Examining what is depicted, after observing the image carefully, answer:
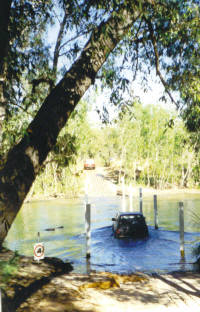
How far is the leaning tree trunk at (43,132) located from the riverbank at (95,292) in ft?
8.48

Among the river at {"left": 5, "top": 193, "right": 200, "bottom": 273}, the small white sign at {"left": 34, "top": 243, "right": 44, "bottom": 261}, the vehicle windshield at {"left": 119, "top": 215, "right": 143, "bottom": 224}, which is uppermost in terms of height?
the vehicle windshield at {"left": 119, "top": 215, "right": 143, "bottom": 224}

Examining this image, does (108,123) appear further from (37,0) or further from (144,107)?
(144,107)

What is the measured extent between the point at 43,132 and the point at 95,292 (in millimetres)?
4533

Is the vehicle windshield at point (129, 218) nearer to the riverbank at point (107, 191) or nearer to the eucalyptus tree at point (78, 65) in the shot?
the eucalyptus tree at point (78, 65)

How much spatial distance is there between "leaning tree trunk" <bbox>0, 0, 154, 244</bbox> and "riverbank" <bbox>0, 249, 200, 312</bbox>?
102 inches

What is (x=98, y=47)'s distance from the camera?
5.39 meters

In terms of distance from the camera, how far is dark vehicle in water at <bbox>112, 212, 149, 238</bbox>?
1680 centimetres

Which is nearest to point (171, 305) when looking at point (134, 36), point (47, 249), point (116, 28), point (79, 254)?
point (116, 28)

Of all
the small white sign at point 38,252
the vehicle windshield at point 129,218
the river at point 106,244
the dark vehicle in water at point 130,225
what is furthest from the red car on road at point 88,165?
the small white sign at point 38,252

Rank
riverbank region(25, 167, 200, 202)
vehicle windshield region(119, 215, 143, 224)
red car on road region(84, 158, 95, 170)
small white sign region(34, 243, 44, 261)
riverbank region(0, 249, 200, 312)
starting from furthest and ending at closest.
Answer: red car on road region(84, 158, 95, 170)
riverbank region(25, 167, 200, 202)
vehicle windshield region(119, 215, 143, 224)
small white sign region(34, 243, 44, 261)
riverbank region(0, 249, 200, 312)

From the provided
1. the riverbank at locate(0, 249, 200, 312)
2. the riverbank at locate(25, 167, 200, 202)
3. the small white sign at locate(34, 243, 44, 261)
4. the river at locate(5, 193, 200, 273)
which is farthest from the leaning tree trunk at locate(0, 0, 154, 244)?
the riverbank at locate(25, 167, 200, 202)

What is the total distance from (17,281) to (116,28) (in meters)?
5.74

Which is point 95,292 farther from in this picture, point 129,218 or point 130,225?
point 130,225

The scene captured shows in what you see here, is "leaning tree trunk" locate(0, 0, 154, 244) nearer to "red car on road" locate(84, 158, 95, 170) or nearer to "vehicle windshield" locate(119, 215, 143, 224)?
"vehicle windshield" locate(119, 215, 143, 224)
